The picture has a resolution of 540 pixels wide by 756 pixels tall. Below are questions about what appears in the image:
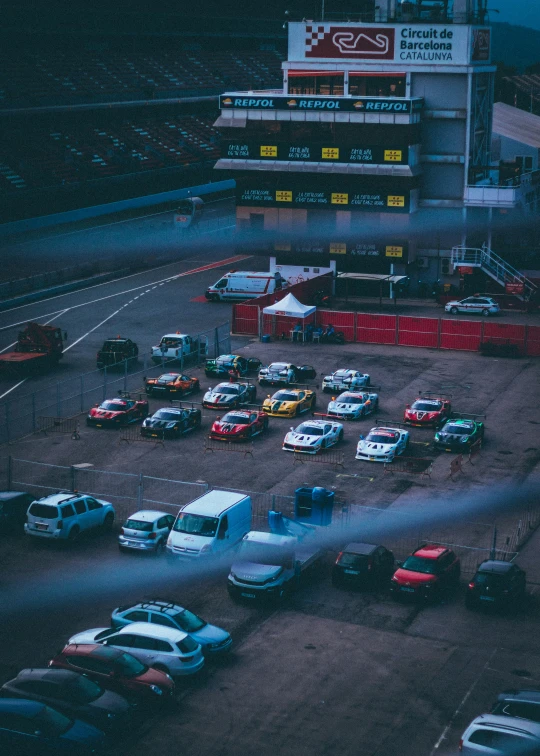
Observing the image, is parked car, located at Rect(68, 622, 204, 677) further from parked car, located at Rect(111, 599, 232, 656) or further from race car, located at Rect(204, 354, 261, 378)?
race car, located at Rect(204, 354, 261, 378)

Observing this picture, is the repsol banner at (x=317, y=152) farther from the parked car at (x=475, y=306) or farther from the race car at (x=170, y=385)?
the race car at (x=170, y=385)

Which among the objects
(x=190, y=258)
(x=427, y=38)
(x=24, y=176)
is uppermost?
(x=427, y=38)

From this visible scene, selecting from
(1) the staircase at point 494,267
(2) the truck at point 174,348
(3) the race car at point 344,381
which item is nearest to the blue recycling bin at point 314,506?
(3) the race car at point 344,381

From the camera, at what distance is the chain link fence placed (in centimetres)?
5478

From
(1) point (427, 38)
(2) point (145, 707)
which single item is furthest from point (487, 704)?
(1) point (427, 38)

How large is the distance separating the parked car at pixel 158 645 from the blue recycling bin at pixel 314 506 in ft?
34.5

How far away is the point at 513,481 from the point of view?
48.7m

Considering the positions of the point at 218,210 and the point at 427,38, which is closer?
the point at 427,38

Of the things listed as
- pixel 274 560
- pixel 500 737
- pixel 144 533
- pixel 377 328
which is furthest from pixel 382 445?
pixel 500 737

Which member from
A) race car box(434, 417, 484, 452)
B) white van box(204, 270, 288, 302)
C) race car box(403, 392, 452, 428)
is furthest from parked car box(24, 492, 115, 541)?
white van box(204, 270, 288, 302)

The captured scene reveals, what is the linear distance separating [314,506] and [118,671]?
1305cm

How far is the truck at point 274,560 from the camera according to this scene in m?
36.8

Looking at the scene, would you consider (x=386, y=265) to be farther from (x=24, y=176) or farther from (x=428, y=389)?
(x=24, y=176)

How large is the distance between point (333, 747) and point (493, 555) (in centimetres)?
1265
